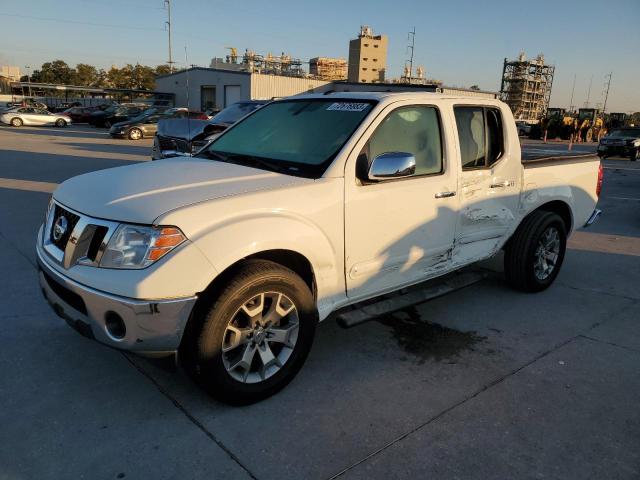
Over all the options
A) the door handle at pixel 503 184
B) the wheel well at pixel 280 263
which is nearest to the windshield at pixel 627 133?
the door handle at pixel 503 184

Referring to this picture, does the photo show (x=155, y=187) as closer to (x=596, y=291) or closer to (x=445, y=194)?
(x=445, y=194)

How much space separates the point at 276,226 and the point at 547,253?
339 cm

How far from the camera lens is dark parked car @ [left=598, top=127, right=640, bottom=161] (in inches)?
886

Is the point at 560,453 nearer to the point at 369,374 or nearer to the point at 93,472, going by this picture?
the point at 369,374

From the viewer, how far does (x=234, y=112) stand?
1241 cm

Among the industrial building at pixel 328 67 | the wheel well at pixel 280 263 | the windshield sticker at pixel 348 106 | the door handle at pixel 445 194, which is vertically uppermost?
the industrial building at pixel 328 67

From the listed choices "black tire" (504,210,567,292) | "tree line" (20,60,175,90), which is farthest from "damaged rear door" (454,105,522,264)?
"tree line" (20,60,175,90)

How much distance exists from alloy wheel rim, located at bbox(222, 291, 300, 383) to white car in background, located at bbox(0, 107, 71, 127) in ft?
108

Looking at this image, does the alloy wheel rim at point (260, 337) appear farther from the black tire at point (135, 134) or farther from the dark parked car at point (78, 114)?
the dark parked car at point (78, 114)

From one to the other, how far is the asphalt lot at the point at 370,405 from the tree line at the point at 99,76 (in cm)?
9071

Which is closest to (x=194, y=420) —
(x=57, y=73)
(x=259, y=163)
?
(x=259, y=163)

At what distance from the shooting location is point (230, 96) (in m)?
44.1

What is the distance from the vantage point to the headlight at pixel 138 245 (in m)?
2.51

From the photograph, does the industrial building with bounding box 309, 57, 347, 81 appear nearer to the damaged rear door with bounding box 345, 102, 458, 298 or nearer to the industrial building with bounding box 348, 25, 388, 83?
the industrial building with bounding box 348, 25, 388, 83
